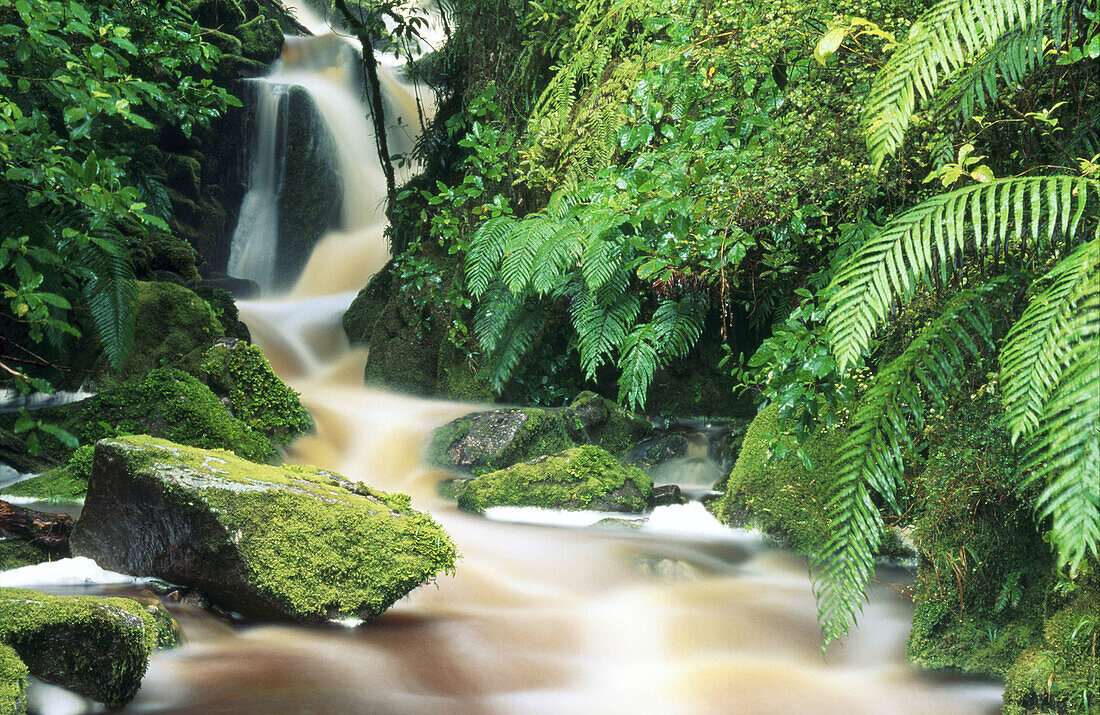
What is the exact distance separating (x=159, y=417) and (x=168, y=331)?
1637 millimetres

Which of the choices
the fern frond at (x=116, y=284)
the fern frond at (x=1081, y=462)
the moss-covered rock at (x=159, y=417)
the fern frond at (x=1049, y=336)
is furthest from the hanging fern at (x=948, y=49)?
the moss-covered rock at (x=159, y=417)

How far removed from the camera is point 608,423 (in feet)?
20.9

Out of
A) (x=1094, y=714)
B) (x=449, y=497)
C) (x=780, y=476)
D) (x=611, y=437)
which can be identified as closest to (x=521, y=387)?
(x=611, y=437)

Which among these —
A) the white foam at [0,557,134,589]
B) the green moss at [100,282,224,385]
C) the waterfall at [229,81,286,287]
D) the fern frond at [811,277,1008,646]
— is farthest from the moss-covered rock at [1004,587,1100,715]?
the waterfall at [229,81,286,287]

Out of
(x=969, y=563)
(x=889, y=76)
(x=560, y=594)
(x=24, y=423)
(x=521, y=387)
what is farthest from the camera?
(x=521, y=387)

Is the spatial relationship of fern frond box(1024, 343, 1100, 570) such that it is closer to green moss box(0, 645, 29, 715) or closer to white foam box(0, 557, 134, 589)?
green moss box(0, 645, 29, 715)

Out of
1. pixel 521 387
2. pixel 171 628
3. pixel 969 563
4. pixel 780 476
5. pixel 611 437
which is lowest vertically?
pixel 171 628

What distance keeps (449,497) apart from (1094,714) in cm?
400

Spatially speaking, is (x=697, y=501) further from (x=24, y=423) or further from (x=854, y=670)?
(x=24, y=423)

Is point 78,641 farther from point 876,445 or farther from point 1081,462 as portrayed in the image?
point 1081,462

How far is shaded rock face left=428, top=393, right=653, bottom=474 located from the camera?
5957 mm

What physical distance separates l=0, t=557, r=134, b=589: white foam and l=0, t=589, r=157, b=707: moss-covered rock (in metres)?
0.81

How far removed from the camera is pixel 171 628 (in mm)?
3035

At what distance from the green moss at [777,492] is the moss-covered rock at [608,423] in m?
1.43
